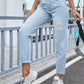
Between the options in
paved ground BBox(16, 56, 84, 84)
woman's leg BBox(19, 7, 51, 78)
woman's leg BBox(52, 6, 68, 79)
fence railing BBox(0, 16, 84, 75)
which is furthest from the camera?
fence railing BBox(0, 16, 84, 75)

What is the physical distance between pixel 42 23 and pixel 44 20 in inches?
1.9

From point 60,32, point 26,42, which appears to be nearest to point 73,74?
point 60,32

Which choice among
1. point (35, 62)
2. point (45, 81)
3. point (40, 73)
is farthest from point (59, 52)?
point (35, 62)

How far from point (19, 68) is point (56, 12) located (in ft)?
6.78

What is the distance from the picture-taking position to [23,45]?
3373mm

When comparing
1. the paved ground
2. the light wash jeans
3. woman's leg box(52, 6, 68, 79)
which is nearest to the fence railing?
the paved ground

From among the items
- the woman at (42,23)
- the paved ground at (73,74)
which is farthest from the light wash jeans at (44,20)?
the paved ground at (73,74)

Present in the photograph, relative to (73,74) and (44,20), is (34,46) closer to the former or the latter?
(73,74)

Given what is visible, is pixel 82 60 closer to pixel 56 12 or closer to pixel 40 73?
pixel 40 73

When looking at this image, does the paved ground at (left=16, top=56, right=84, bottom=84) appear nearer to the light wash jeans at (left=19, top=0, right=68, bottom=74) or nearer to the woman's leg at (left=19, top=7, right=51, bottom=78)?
the light wash jeans at (left=19, top=0, right=68, bottom=74)

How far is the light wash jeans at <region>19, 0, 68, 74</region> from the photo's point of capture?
11.0ft

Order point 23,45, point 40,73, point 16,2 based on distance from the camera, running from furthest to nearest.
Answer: point 16,2
point 40,73
point 23,45

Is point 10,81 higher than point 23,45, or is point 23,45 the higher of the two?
point 23,45

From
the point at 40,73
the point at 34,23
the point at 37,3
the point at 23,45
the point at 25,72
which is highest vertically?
the point at 37,3
